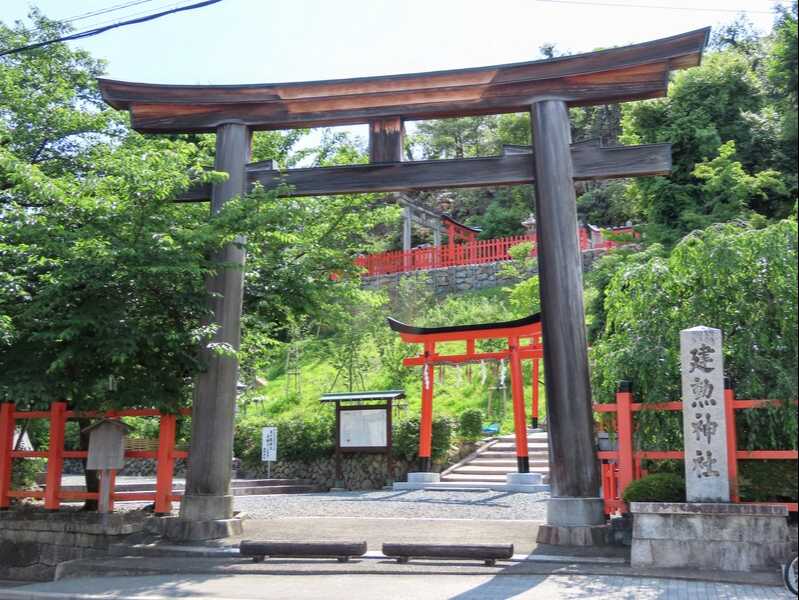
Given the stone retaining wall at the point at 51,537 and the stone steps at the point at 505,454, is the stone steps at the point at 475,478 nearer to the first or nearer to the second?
the stone steps at the point at 505,454

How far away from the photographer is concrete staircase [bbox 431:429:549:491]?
56.3 feet

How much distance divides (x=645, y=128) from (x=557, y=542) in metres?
Answer: 14.1

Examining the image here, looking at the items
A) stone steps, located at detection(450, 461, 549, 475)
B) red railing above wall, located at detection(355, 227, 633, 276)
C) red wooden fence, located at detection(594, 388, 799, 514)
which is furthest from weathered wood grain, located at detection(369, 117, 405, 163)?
red railing above wall, located at detection(355, 227, 633, 276)

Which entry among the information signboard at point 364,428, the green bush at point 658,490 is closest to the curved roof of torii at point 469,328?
the information signboard at point 364,428

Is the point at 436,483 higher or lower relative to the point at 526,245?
lower

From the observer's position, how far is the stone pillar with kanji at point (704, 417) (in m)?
8.02

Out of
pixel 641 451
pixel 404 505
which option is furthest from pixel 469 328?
pixel 641 451

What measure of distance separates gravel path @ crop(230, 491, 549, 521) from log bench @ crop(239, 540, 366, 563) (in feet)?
12.4

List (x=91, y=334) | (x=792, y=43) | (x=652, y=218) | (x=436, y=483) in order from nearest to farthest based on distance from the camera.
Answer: (x=792, y=43), (x=91, y=334), (x=436, y=483), (x=652, y=218)

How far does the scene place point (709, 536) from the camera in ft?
25.6

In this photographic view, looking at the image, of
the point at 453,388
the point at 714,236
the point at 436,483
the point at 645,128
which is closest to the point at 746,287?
the point at 714,236

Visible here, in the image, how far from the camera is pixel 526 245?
28.2 m

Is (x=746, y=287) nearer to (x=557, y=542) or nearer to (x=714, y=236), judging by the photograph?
(x=714, y=236)

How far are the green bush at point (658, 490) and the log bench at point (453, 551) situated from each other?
59.6 inches
